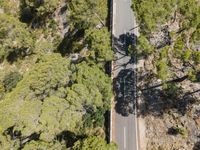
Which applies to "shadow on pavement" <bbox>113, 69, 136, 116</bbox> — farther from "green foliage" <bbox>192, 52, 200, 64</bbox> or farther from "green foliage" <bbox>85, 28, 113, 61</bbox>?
"green foliage" <bbox>192, 52, 200, 64</bbox>

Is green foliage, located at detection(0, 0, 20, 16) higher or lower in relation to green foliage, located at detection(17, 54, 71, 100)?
higher

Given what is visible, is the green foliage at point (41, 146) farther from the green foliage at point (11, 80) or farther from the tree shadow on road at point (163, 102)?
the green foliage at point (11, 80)

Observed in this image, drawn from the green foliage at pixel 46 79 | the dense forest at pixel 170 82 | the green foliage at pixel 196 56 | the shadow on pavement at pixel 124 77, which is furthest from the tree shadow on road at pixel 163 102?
the green foliage at pixel 46 79

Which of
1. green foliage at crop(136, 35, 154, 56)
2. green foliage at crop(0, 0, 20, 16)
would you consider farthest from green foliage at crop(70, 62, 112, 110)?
green foliage at crop(0, 0, 20, 16)

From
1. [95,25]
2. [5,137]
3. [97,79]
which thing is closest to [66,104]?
[97,79]

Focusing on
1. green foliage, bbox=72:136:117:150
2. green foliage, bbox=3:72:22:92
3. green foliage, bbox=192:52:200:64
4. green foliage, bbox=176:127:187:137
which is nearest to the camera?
green foliage, bbox=72:136:117:150

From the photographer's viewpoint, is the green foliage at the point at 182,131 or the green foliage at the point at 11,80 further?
the green foliage at the point at 11,80

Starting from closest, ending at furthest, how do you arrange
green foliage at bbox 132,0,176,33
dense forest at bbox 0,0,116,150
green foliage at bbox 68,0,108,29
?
dense forest at bbox 0,0,116,150
green foliage at bbox 132,0,176,33
green foliage at bbox 68,0,108,29
